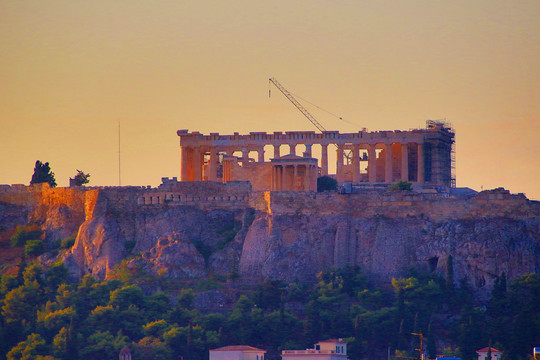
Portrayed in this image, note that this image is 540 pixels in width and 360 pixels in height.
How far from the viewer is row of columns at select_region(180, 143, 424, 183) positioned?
12131cm

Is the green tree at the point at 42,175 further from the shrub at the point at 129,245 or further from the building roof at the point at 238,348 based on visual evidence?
the building roof at the point at 238,348

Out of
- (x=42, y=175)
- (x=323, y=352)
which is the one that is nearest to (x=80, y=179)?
(x=42, y=175)

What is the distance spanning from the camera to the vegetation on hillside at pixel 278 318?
3812 inches

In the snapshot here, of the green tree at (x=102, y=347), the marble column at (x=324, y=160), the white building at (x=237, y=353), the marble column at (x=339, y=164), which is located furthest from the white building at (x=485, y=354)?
the marble column at (x=324, y=160)

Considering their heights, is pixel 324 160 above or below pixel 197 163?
above

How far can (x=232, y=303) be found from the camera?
4031 inches

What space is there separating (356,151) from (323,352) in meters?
29.6

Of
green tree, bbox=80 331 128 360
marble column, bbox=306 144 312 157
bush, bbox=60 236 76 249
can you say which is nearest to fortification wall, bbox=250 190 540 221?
bush, bbox=60 236 76 249

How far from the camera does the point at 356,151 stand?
402 feet

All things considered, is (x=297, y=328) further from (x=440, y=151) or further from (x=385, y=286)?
(x=440, y=151)

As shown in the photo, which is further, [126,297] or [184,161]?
[184,161]

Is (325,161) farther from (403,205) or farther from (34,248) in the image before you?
(34,248)

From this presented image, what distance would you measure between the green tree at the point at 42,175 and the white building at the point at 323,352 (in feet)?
99.8

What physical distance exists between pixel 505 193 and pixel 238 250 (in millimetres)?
15841
